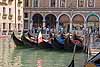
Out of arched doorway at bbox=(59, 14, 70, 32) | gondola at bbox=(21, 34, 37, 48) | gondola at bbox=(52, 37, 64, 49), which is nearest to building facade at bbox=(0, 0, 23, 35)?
arched doorway at bbox=(59, 14, 70, 32)

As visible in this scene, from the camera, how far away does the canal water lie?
34.8ft

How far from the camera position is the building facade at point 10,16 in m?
23.2

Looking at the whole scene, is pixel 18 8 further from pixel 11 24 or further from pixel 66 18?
pixel 66 18

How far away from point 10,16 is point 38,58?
11616 mm

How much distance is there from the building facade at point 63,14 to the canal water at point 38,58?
39.9 feet

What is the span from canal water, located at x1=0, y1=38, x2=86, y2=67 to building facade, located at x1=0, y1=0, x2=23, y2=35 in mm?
8094

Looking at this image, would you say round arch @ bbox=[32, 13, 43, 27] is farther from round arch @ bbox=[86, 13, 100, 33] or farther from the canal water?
the canal water

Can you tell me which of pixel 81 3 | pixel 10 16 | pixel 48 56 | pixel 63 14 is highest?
pixel 81 3

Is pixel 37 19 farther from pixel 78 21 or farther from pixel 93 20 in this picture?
pixel 93 20

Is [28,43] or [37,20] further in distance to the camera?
[37,20]

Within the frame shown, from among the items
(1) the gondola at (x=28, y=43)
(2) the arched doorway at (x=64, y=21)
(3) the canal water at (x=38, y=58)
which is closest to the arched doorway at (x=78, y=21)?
(2) the arched doorway at (x=64, y=21)

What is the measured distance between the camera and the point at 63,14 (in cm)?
2748

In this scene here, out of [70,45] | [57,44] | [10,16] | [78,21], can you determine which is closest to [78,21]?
[78,21]

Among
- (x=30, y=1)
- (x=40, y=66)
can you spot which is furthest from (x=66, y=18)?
(x=40, y=66)
